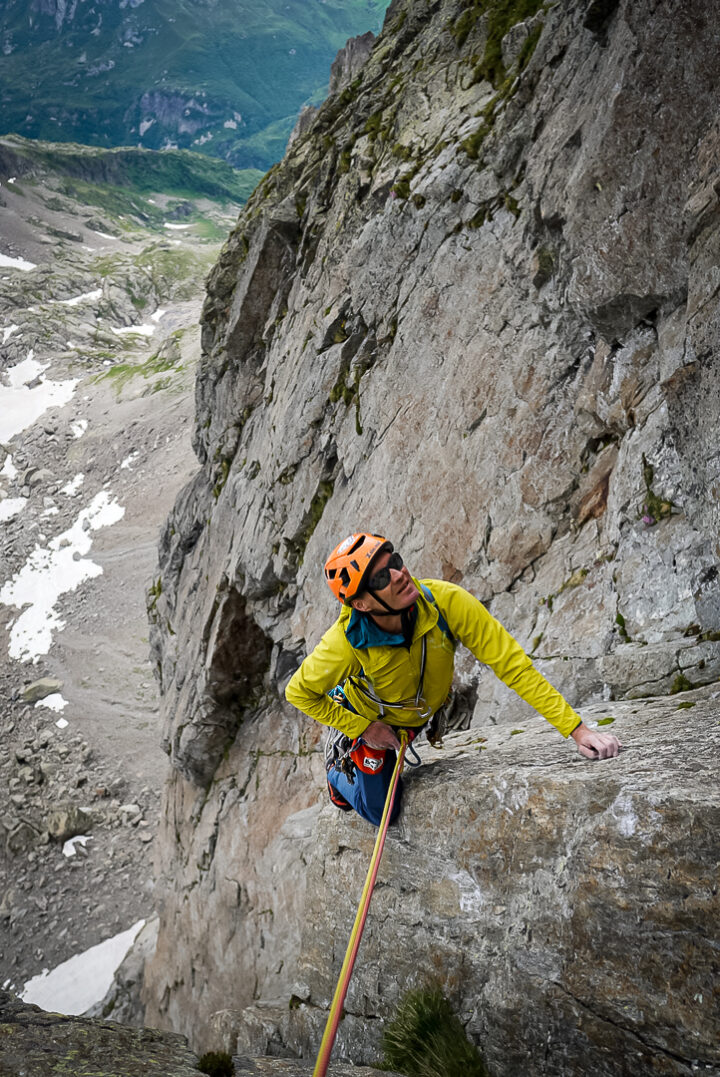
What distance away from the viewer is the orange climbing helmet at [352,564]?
17.5 ft

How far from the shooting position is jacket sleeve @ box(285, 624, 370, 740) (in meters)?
5.77

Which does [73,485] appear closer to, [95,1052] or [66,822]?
[66,822]

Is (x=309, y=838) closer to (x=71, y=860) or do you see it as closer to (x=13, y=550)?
(x=71, y=860)

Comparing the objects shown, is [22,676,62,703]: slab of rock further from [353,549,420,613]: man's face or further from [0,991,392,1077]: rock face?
[353,549,420,613]: man's face

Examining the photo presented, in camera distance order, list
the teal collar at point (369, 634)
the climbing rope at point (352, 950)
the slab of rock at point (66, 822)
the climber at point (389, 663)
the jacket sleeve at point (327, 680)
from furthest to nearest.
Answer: the slab of rock at point (66, 822) < the jacket sleeve at point (327, 680) < the teal collar at point (369, 634) < the climber at point (389, 663) < the climbing rope at point (352, 950)

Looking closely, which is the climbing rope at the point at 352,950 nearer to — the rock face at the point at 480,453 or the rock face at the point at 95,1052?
the rock face at the point at 480,453

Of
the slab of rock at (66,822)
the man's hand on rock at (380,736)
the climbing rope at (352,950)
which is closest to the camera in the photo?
the climbing rope at (352,950)

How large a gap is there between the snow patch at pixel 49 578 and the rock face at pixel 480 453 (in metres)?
29.9

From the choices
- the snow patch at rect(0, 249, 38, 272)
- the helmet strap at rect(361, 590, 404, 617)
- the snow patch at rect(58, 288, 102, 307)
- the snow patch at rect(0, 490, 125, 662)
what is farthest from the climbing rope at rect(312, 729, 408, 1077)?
the snow patch at rect(0, 249, 38, 272)

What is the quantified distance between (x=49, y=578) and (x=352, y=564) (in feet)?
172

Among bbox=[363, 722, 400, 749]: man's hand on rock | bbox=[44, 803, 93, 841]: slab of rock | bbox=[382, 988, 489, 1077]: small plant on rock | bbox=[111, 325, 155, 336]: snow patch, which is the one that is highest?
bbox=[363, 722, 400, 749]: man's hand on rock

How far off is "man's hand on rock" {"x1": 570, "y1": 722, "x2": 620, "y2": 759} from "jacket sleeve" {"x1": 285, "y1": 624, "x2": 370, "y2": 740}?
6.71 feet

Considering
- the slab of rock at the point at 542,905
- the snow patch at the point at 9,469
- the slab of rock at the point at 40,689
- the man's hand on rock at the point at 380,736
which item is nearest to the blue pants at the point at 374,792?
the slab of rock at the point at 542,905

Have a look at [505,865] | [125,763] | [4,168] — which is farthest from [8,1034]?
→ [4,168]
